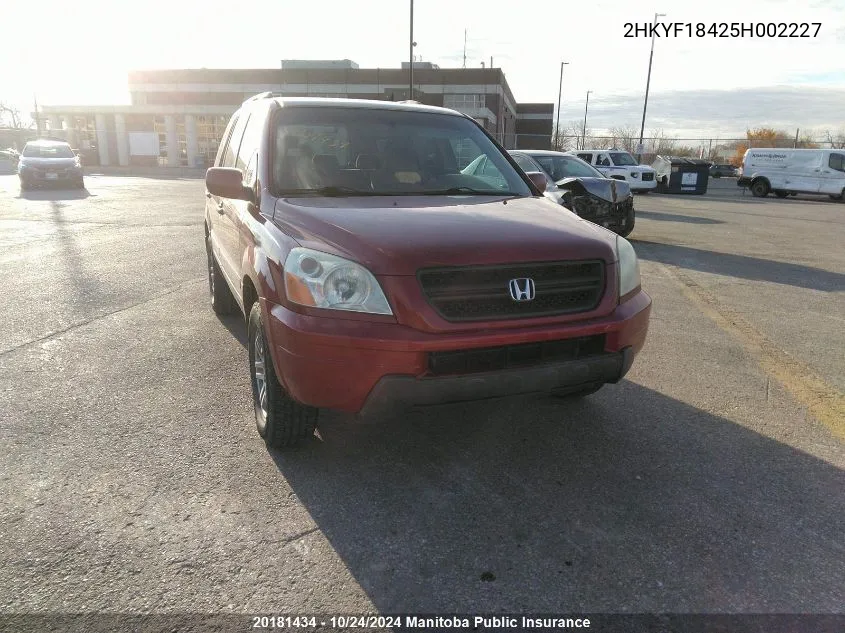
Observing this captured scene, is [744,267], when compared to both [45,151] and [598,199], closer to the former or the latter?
[598,199]

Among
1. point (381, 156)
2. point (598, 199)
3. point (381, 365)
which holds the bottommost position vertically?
point (381, 365)

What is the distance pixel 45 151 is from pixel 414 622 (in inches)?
964

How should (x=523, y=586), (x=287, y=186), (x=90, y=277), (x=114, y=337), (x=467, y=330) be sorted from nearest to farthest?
(x=523, y=586), (x=467, y=330), (x=287, y=186), (x=114, y=337), (x=90, y=277)

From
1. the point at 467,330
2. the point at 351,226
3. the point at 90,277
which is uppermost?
the point at 351,226

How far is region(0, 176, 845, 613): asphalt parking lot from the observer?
2.29 meters

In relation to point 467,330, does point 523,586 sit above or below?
below

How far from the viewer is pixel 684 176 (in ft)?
91.3

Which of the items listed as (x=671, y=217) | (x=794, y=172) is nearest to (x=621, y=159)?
(x=794, y=172)

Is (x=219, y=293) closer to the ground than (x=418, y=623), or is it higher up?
higher up

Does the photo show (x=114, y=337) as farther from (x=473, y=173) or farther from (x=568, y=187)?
(x=568, y=187)

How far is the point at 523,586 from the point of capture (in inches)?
90.7

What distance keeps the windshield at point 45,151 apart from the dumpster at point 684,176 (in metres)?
24.3

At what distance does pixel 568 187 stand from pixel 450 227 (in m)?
7.59

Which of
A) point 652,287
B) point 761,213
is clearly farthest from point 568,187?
point 761,213
